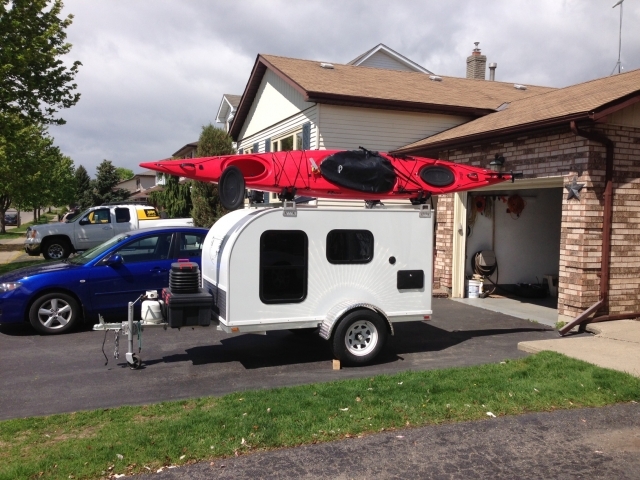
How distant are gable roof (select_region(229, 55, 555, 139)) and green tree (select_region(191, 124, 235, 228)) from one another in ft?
4.94

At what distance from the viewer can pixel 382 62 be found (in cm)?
2886

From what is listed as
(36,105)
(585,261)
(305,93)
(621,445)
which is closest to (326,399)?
(621,445)

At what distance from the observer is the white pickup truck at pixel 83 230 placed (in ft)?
64.0

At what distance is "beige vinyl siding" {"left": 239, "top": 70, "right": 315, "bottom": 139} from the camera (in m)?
16.3

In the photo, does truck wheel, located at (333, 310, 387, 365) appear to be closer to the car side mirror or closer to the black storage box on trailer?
the black storage box on trailer

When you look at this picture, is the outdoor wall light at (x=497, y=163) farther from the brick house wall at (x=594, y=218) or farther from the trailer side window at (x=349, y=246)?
the trailer side window at (x=349, y=246)

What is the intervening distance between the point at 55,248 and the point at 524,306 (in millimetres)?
15080

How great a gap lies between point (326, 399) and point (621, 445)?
2.57 m

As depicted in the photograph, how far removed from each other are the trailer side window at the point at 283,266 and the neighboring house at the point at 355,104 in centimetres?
782

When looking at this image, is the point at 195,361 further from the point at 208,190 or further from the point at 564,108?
the point at 208,190

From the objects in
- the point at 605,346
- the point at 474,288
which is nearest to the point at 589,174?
the point at 605,346

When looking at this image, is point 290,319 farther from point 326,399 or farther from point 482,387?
point 482,387

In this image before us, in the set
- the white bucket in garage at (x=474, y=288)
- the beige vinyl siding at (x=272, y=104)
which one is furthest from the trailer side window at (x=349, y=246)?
the beige vinyl siding at (x=272, y=104)

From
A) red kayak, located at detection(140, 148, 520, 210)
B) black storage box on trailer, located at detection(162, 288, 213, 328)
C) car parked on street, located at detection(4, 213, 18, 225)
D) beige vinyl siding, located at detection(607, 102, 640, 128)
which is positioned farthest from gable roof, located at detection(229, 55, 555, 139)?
car parked on street, located at detection(4, 213, 18, 225)
